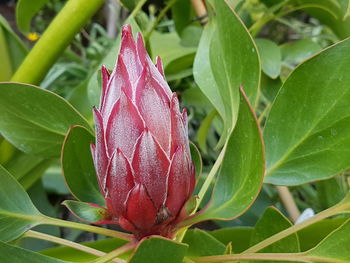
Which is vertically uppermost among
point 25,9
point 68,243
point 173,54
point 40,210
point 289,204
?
point 25,9

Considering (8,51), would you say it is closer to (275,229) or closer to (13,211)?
(13,211)

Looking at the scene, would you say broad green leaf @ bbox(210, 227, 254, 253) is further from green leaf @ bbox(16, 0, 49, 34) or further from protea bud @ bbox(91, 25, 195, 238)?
green leaf @ bbox(16, 0, 49, 34)

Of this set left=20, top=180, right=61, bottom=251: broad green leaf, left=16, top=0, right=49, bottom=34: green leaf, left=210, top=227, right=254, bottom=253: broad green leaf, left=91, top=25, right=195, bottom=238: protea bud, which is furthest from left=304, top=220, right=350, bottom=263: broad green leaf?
left=20, top=180, right=61, bottom=251: broad green leaf

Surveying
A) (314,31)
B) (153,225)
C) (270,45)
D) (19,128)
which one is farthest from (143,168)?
(314,31)

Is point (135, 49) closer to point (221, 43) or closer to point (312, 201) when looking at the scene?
point (221, 43)

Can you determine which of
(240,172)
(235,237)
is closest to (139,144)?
(240,172)
